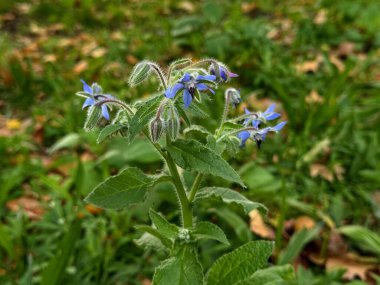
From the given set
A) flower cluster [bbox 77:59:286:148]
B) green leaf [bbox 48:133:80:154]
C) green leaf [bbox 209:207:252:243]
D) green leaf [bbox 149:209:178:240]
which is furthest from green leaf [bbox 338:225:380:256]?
green leaf [bbox 48:133:80:154]

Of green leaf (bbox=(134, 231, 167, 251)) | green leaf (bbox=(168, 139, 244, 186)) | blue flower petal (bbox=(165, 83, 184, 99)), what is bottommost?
green leaf (bbox=(134, 231, 167, 251))

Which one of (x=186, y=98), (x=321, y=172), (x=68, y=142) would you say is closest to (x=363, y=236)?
(x=321, y=172)

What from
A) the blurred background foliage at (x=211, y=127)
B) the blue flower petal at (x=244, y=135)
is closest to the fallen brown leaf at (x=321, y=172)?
the blurred background foliage at (x=211, y=127)

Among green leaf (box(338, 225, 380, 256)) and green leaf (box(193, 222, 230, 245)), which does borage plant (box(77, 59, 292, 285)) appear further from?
green leaf (box(338, 225, 380, 256))

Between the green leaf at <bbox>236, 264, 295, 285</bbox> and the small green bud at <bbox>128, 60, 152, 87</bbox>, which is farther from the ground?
the small green bud at <bbox>128, 60, 152, 87</bbox>

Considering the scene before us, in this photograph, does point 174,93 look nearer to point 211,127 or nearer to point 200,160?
point 200,160

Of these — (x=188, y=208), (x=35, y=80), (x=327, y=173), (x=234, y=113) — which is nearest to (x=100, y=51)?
(x=35, y=80)

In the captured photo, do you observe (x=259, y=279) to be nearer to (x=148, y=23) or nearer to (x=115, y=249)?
(x=115, y=249)

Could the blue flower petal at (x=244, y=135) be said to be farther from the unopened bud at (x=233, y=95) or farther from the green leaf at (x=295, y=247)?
the green leaf at (x=295, y=247)
